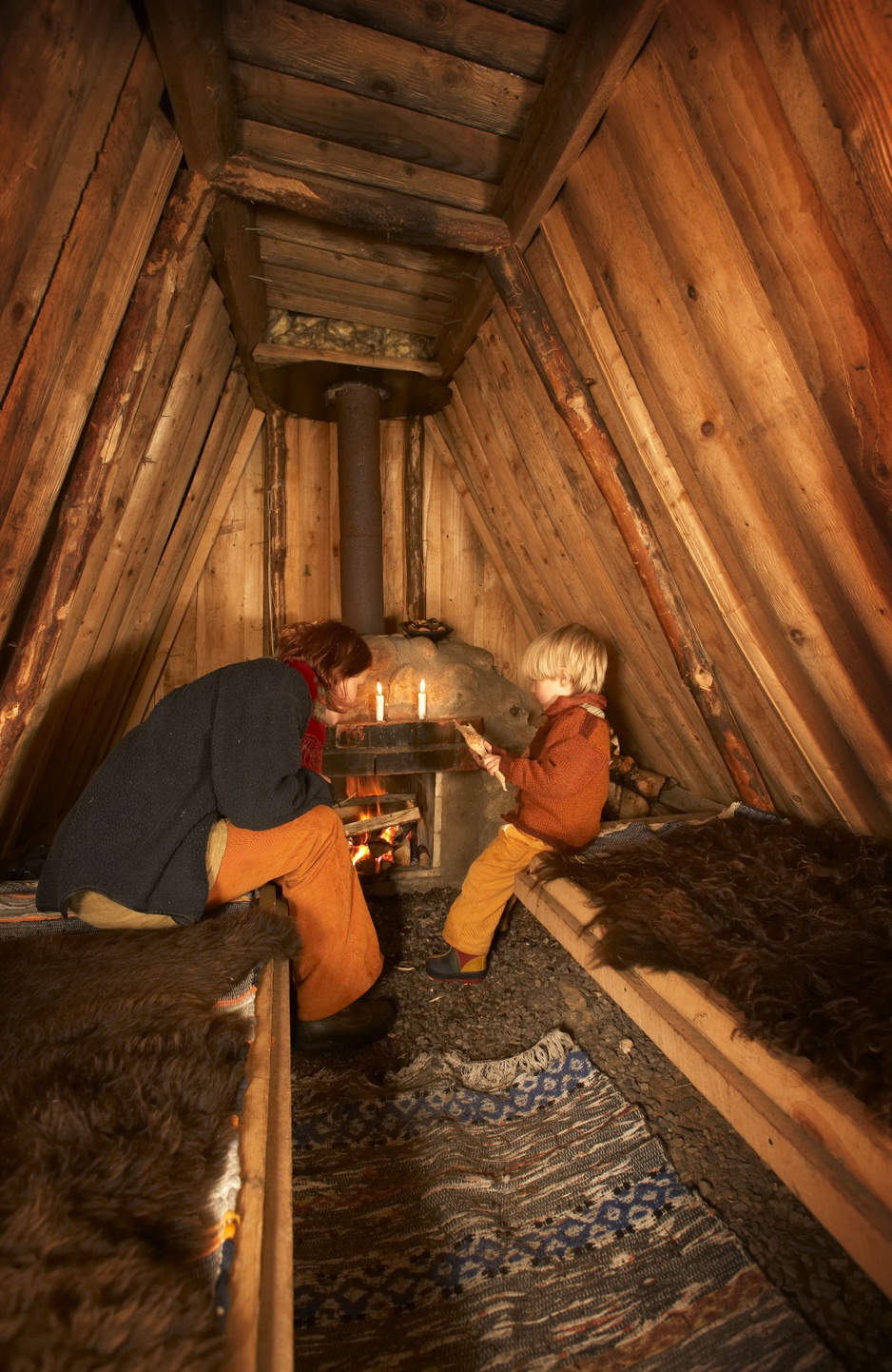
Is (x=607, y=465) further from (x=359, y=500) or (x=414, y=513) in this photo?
(x=414, y=513)

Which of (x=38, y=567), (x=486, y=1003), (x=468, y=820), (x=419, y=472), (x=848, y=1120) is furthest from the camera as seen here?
(x=419, y=472)

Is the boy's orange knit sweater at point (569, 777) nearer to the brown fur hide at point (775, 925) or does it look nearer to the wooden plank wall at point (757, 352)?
the brown fur hide at point (775, 925)

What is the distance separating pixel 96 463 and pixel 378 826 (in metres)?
1.85

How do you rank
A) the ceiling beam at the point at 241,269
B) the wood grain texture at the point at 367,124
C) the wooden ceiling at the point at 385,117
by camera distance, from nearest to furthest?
the wooden ceiling at the point at 385,117
the wood grain texture at the point at 367,124
the ceiling beam at the point at 241,269

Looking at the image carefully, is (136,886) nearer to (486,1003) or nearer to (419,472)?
(486,1003)

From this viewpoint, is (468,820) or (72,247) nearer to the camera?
(72,247)

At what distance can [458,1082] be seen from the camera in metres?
1.87

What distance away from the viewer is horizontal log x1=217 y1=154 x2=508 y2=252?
183cm

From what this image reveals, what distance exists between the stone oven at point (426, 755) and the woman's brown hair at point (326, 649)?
86cm

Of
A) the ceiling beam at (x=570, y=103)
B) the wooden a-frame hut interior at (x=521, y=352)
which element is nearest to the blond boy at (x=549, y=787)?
the wooden a-frame hut interior at (x=521, y=352)

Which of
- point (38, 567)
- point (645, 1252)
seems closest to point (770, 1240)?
point (645, 1252)

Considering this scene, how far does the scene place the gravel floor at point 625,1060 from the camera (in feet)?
4.05

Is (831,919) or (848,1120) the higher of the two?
(831,919)

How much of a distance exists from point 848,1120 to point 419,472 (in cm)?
354
